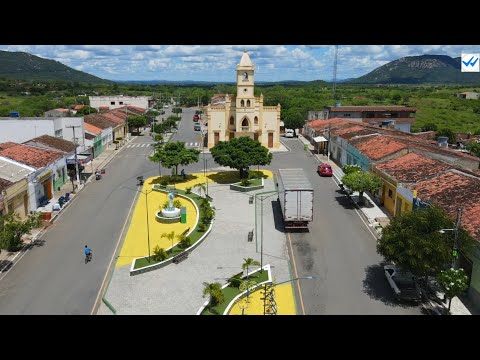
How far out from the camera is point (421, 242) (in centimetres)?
1695

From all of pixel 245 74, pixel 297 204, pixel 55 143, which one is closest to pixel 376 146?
pixel 297 204

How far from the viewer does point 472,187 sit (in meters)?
23.3

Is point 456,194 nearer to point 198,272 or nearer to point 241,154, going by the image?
point 198,272

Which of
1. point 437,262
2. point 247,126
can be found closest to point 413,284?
point 437,262

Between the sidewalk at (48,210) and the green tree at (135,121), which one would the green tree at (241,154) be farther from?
the green tree at (135,121)

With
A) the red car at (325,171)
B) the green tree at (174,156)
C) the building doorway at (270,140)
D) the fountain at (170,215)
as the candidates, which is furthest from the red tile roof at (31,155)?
the building doorway at (270,140)

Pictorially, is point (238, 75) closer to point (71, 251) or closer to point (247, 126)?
point (247, 126)

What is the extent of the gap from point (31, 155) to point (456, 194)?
3008cm

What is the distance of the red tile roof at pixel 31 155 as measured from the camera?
1253 inches

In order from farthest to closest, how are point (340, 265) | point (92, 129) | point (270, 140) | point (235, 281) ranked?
point (270, 140) → point (92, 129) → point (340, 265) → point (235, 281)

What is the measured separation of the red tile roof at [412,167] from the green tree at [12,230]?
22.4 m

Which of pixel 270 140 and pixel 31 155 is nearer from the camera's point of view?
pixel 31 155
